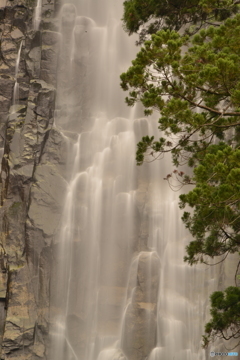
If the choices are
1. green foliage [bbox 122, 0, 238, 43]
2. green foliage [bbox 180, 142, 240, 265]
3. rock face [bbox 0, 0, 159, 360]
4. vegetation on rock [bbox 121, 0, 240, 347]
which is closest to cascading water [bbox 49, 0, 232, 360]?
rock face [bbox 0, 0, 159, 360]

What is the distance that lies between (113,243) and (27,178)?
133 inches

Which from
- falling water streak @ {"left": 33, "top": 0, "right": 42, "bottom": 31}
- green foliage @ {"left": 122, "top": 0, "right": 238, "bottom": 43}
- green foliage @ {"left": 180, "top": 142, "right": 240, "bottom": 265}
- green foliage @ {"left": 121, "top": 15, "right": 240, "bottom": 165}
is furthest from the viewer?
falling water streak @ {"left": 33, "top": 0, "right": 42, "bottom": 31}

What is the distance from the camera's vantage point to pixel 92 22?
15.8m

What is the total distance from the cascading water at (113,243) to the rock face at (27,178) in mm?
410

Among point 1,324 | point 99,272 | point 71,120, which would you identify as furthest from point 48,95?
point 1,324

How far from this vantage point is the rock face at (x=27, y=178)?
1183 centimetres

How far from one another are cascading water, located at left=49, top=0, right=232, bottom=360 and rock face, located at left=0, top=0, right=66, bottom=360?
410 mm

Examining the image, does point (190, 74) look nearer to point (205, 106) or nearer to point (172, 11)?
point (205, 106)

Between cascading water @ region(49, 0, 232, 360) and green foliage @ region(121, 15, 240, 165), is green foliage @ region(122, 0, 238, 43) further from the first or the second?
cascading water @ region(49, 0, 232, 360)

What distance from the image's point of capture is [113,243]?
12977 mm

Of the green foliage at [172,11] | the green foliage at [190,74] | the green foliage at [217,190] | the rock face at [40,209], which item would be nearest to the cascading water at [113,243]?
the rock face at [40,209]

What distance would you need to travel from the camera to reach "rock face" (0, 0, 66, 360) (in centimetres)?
1183

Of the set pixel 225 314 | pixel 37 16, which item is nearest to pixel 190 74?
pixel 225 314

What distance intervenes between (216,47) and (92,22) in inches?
418
